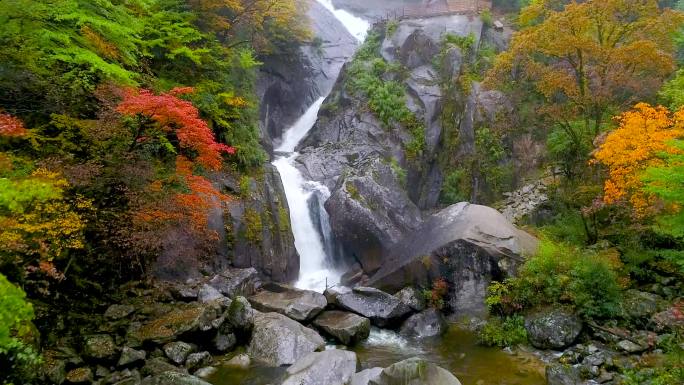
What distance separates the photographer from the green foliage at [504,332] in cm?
1218

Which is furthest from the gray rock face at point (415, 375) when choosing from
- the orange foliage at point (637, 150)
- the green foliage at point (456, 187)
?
the green foliage at point (456, 187)

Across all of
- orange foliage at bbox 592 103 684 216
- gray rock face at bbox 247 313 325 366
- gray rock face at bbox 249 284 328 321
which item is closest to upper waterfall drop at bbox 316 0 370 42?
gray rock face at bbox 249 284 328 321

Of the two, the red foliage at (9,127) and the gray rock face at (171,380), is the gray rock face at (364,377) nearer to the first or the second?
the gray rock face at (171,380)

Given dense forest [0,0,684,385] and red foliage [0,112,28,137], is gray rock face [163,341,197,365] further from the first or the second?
red foliage [0,112,28,137]

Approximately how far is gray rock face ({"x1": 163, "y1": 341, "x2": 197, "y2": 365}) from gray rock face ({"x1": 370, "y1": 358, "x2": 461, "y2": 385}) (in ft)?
16.1

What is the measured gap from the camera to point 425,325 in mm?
13742

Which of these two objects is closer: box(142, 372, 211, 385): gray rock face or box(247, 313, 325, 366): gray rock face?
box(142, 372, 211, 385): gray rock face

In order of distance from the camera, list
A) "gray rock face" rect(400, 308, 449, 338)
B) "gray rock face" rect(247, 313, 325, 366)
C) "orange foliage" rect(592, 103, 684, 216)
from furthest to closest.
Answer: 1. "gray rock face" rect(400, 308, 449, 338)
2. "gray rock face" rect(247, 313, 325, 366)
3. "orange foliage" rect(592, 103, 684, 216)

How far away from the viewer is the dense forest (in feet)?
29.1

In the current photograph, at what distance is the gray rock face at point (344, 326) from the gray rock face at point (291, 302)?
38 centimetres

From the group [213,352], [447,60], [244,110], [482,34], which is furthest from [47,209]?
[482,34]

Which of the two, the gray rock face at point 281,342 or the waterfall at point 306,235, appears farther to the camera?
the waterfall at point 306,235

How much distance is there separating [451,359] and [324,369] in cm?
433

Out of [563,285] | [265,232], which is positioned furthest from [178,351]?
[563,285]
